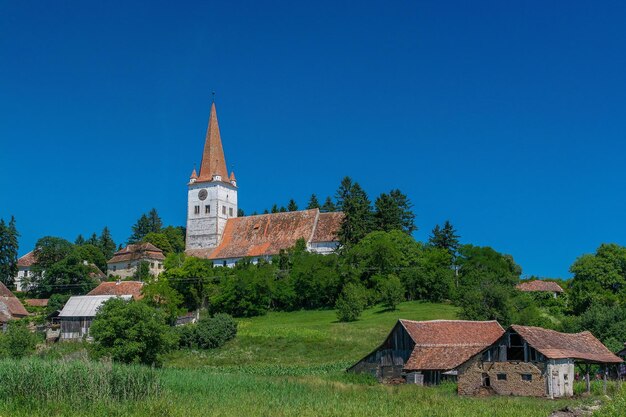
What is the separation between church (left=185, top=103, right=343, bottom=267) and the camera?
94.3m

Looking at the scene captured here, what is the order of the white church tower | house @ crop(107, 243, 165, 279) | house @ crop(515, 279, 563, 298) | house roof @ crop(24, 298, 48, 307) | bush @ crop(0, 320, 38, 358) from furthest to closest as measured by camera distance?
the white church tower < house @ crop(107, 243, 165, 279) < house roof @ crop(24, 298, 48, 307) < house @ crop(515, 279, 563, 298) < bush @ crop(0, 320, 38, 358)

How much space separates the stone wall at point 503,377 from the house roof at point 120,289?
4577 centimetres

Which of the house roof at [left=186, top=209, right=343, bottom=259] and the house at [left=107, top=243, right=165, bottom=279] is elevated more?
the house roof at [left=186, top=209, right=343, bottom=259]

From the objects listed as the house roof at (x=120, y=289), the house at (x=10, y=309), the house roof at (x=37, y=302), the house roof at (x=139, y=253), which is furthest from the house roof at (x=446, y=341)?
the house roof at (x=139, y=253)

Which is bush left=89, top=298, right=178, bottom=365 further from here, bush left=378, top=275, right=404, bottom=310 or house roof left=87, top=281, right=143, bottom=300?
house roof left=87, top=281, right=143, bottom=300

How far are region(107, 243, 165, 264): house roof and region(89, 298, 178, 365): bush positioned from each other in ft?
174

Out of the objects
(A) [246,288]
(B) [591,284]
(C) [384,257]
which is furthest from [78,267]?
(B) [591,284]

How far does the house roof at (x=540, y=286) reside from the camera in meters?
82.8

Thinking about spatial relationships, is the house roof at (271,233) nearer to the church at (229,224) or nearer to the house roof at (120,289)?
the church at (229,224)

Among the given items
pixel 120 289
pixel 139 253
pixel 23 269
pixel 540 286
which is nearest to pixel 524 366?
pixel 540 286

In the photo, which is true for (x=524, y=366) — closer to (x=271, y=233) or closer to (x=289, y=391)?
(x=289, y=391)

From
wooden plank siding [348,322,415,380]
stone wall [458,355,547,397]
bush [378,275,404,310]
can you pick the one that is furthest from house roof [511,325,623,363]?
bush [378,275,404,310]

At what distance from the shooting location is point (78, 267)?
89.6m

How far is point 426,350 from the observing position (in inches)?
1719
